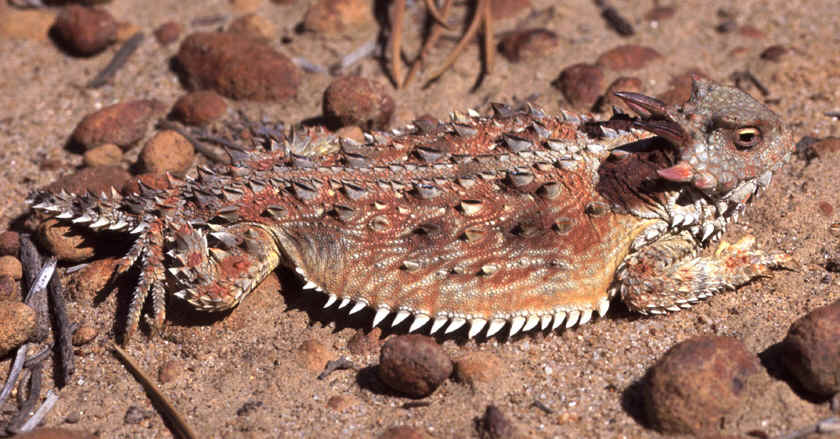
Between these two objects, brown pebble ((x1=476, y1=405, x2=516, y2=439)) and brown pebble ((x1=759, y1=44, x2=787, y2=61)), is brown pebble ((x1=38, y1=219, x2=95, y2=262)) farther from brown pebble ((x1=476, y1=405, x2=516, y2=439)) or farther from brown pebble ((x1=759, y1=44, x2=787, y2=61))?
brown pebble ((x1=759, y1=44, x2=787, y2=61))

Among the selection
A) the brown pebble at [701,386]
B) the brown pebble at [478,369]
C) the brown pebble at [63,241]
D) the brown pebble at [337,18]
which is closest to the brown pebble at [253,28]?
the brown pebble at [337,18]

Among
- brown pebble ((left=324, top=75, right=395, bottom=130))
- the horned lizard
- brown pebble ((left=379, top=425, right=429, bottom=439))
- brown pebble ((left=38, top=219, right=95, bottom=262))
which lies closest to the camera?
brown pebble ((left=379, top=425, right=429, bottom=439))

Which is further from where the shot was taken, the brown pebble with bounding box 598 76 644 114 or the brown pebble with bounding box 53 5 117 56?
the brown pebble with bounding box 53 5 117 56

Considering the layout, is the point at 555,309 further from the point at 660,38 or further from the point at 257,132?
the point at 660,38

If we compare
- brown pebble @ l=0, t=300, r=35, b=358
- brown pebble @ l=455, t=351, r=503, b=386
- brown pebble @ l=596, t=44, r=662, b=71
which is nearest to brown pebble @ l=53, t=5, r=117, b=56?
brown pebble @ l=0, t=300, r=35, b=358

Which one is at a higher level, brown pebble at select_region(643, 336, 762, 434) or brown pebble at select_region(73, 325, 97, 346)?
brown pebble at select_region(643, 336, 762, 434)

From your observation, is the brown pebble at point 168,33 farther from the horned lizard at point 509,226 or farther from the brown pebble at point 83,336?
the brown pebble at point 83,336

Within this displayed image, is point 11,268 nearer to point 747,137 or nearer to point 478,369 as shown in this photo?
point 478,369
